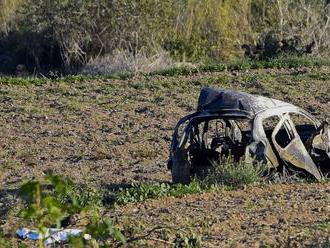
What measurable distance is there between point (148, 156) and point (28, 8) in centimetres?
1649

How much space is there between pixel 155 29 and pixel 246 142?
18176 mm

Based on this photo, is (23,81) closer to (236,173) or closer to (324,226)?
(236,173)

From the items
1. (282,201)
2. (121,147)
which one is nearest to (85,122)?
(121,147)

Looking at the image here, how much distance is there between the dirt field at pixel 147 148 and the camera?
10281 millimetres

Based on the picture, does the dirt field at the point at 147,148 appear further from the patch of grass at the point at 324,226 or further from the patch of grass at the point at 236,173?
the patch of grass at the point at 236,173

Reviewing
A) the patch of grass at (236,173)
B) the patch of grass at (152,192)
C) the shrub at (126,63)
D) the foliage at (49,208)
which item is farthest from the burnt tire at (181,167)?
the shrub at (126,63)

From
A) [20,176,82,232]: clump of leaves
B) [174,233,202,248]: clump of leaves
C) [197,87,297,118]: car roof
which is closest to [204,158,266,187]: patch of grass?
[197,87,297,118]: car roof

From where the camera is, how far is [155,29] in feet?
104

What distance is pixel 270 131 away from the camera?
46.9ft

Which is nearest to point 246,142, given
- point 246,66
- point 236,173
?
point 236,173

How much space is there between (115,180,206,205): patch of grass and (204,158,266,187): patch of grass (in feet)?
1.52

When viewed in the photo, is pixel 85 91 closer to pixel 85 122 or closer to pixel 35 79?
pixel 35 79

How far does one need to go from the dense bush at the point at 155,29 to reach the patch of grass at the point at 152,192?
1829cm

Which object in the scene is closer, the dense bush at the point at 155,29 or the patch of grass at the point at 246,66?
the patch of grass at the point at 246,66
